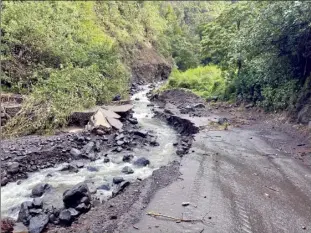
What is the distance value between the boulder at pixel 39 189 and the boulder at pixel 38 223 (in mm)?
1151

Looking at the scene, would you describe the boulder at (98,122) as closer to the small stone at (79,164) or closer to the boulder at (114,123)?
the boulder at (114,123)

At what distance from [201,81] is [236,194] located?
17890 millimetres

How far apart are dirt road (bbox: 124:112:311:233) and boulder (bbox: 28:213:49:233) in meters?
1.48

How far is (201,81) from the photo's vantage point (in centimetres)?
2308

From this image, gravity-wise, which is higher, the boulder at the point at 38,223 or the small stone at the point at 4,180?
the boulder at the point at 38,223

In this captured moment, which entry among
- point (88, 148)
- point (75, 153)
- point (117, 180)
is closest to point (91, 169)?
point (75, 153)

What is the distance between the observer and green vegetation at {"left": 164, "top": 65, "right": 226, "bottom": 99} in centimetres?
2089

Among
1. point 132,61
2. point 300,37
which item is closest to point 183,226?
point 300,37

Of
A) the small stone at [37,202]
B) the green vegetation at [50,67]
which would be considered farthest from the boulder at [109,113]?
the small stone at [37,202]

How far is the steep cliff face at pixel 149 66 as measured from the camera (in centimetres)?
3059

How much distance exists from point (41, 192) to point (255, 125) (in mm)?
8824

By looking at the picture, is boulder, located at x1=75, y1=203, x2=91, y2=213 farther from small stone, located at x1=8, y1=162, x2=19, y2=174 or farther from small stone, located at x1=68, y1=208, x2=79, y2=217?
small stone, located at x1=8, y1=162, x2=19, y2=174

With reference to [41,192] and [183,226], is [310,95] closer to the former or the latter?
[183,226]

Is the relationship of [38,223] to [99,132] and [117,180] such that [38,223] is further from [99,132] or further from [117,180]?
[99,132]
